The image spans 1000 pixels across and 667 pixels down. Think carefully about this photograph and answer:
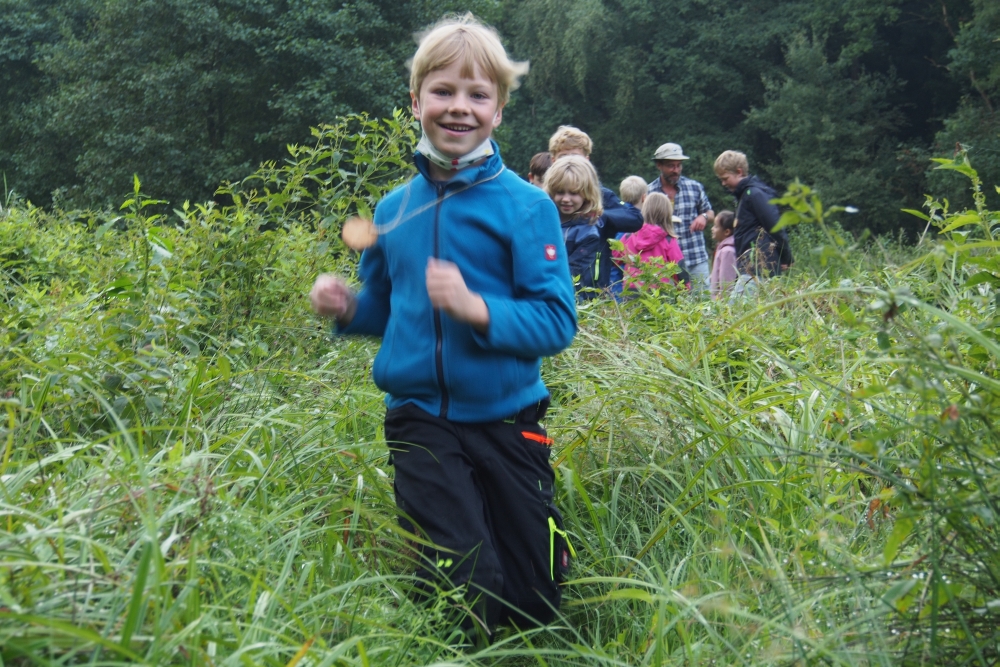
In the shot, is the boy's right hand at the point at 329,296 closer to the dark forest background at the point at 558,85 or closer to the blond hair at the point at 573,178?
the blond hair at the point at 573,178

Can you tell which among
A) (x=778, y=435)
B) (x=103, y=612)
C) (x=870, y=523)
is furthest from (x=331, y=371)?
(x=103, y=612)

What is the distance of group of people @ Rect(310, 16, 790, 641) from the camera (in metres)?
2.41

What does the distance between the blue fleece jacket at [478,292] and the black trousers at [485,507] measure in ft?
0.20

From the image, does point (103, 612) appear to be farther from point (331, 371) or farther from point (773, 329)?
point (773, 329)

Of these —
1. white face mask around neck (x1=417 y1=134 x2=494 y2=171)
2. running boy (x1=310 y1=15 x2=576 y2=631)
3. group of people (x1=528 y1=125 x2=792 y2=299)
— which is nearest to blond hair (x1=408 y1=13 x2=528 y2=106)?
running boy (x1=310 y1=15 x2=576 y2=631)

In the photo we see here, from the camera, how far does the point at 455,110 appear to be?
252cm

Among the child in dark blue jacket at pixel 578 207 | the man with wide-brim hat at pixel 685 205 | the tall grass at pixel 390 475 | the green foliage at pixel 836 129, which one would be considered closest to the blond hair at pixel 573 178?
the child in dark blue jacket at pixel 578 207

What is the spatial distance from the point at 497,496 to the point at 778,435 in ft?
→ 3.52

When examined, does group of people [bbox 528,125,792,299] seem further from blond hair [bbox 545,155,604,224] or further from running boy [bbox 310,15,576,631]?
running boy [bbox 310,15,576,631]

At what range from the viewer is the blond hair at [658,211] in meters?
7.30

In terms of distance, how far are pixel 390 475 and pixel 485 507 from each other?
0.51 metres

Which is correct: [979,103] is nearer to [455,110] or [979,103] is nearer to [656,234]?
[656,234]

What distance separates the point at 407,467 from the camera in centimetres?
247

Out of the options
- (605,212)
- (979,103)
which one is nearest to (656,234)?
(605,212)
